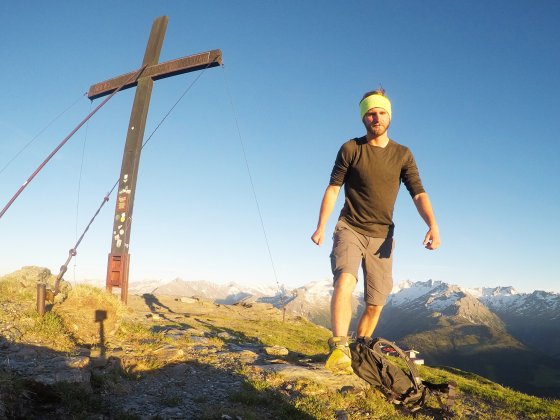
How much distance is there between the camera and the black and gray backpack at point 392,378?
5039 millimetres

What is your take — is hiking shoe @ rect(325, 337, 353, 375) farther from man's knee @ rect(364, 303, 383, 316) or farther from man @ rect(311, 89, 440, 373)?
man's knee @ rect(364, 303, 383, 316)

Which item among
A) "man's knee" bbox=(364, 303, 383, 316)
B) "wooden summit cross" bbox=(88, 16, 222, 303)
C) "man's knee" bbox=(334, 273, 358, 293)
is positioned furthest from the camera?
"wooden summit cross" bbox=(88, 16, 222, 303)

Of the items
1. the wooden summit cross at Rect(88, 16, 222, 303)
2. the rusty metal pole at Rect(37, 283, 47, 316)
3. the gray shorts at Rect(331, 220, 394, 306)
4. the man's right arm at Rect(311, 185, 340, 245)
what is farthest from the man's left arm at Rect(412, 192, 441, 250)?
the wooden summit cross at Rect(88, 16, 222, 303)

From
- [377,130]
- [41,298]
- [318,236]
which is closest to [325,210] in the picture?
[318,236]

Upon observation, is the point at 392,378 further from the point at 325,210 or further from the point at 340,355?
the point at 325,210

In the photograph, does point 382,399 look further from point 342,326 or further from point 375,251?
point 375,251

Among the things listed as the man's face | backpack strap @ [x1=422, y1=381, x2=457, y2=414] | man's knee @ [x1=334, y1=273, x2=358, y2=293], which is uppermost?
the man's face

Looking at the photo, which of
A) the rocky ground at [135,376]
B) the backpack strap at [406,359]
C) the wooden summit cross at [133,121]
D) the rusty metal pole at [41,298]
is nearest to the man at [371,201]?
the backpack strap at [406,359]

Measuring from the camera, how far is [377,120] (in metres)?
5.74

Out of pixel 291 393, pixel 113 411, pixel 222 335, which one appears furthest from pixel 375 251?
pixel 222 335

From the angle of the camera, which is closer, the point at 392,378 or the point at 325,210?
the point at 392,378

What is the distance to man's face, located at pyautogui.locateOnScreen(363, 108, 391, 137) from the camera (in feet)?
18.8

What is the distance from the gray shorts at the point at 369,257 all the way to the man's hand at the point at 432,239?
623 millimetres

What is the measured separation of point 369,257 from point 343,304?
40.0 inches
